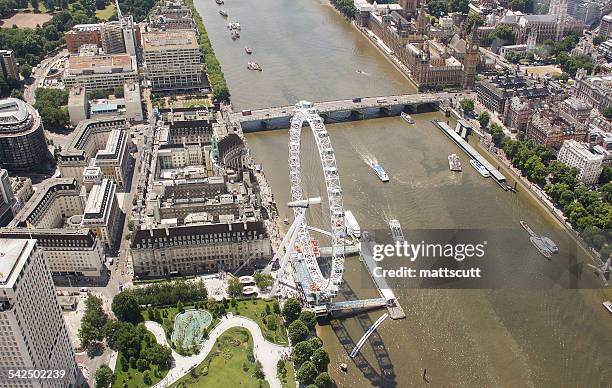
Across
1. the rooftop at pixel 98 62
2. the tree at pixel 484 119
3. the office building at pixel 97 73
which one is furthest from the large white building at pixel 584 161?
the rooftop at pixel 98 62

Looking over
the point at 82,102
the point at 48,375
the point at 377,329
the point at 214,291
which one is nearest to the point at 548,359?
the point at 377,329

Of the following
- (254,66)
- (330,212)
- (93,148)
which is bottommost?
(93,148)

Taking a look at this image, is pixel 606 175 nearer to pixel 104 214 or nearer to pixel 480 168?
pixel 480 168

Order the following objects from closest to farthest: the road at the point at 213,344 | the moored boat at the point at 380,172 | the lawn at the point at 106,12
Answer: the road at the point at 213,344
the moored boat at the point at 380,172
the lawn at the point at 106,12

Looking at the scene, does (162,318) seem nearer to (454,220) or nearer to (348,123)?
(454,220)

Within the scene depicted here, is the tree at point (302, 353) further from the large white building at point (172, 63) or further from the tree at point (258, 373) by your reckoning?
the large white building at point (172, 63)

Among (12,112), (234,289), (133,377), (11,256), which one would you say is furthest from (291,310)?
(12,112)
